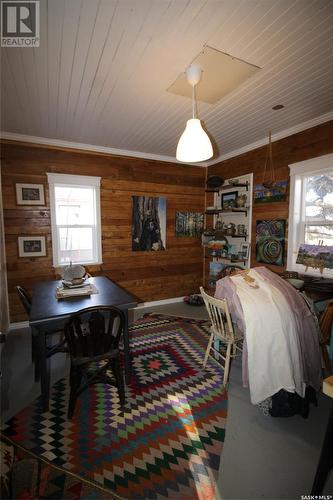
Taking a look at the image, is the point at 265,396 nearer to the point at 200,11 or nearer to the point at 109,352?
the point at 109,352

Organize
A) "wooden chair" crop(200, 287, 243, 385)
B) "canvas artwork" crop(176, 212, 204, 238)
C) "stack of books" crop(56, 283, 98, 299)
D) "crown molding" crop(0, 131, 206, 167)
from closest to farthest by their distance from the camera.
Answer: "wooden chair" crop(200, 287, 243, 385), "stack of books" crop(56, 283, 98, 299), "crown molding" crop(0, 131, 206, 167), "canvas artwork" crop(176, 212, 204, 238)

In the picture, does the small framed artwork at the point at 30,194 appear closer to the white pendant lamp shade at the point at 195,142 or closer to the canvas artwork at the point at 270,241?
the white pendant lamp shade at the point at 195,142

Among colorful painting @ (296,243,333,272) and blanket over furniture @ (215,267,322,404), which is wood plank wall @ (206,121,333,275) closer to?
colorful painting @ (296,243,333,272)

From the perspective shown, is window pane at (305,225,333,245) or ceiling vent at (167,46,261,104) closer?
ceiling vent at (167,46,261,104)

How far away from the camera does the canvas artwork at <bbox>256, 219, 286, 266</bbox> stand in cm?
322

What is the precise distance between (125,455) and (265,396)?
1.02 m

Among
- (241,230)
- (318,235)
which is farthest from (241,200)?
(318,235)

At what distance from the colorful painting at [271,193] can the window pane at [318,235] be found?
534mm

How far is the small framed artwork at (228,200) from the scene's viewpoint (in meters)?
3.92

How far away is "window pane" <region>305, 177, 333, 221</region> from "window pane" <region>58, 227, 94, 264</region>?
10.3 feet

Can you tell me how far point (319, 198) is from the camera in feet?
9.41

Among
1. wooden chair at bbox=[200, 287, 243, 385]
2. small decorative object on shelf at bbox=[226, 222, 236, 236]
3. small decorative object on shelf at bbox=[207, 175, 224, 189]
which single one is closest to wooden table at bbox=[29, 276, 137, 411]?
wooden chair at bbox=[200, 287, 243, 385]

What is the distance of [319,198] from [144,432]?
305 cm

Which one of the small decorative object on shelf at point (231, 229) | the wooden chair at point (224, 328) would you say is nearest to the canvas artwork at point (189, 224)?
the small decorative object on shelf at point (231, 229)
